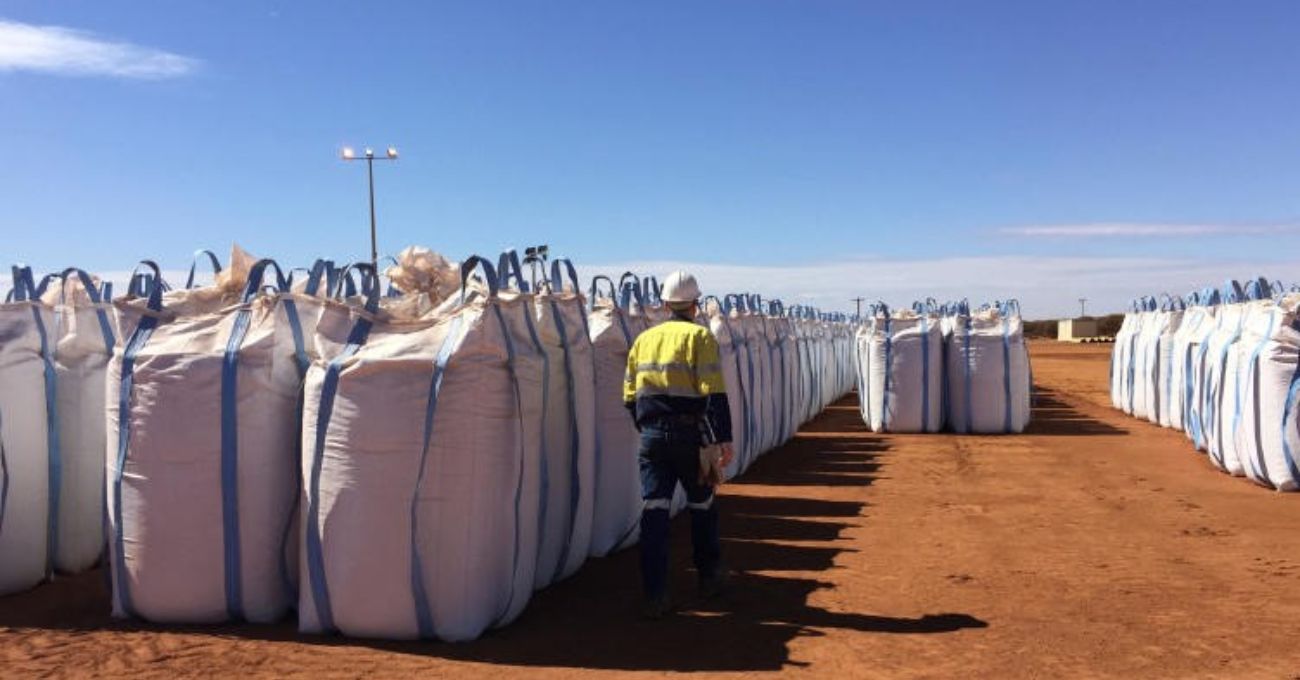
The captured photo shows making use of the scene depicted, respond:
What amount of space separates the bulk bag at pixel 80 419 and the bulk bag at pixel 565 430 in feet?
8.59

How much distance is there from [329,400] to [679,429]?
1.76 meters

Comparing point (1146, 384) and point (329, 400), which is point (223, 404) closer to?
point (329, 400)

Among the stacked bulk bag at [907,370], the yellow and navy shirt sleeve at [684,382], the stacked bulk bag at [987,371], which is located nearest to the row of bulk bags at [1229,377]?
the stacked bulk bag at [987,371]

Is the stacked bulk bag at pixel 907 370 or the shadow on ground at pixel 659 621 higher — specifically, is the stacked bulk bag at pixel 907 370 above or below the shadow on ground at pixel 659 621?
above

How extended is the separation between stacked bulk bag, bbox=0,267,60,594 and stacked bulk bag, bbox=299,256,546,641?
2062 millimetres

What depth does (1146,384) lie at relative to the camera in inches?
675

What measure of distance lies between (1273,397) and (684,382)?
6.44 meters

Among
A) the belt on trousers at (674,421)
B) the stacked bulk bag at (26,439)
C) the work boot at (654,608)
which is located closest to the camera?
the work boot at (654,608)

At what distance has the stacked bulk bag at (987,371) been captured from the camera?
15.0 m

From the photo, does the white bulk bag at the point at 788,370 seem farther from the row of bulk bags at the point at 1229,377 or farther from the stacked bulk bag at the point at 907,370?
the row of bulk bags at the point at 1229,377

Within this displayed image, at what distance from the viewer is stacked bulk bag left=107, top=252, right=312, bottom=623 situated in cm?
502

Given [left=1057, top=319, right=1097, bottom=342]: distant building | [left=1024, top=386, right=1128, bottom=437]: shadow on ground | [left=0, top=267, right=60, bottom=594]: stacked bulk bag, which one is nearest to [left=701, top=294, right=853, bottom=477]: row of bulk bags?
[left=1024, top=386, right=1128, bottom=437]: shadow on ground

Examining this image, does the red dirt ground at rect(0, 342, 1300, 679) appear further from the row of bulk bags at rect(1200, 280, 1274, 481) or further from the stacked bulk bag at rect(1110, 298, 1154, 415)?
the stacked bulk bag at rect(1110, 298, 1154, 415)

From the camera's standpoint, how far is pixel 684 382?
5.60 m
